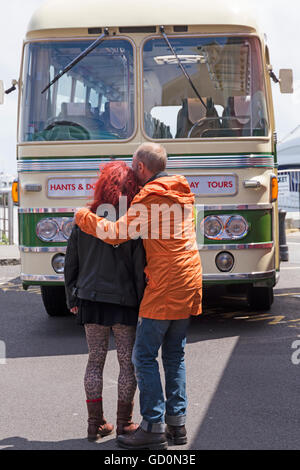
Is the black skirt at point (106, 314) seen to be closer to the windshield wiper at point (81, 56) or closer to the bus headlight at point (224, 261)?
the bus headlight at point (224, 261)

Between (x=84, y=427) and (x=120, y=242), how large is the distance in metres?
1.28

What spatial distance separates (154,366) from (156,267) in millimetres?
549

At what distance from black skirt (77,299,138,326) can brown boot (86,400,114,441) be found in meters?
0.48

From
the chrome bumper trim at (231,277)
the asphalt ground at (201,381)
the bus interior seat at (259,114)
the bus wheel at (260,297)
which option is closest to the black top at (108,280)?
the asphalt ground at (201,381)

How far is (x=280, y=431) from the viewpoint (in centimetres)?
475

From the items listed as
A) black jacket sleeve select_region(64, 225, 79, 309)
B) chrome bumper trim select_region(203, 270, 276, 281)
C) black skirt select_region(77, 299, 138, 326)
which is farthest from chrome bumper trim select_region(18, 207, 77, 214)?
black skirt select_region(77, 299, 138, 326)

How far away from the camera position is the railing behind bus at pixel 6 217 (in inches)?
729

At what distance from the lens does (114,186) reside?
4.52 m

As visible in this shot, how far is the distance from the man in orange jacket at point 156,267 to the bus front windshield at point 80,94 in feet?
10.8

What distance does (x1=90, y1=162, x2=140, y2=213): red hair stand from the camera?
452 centimetres
